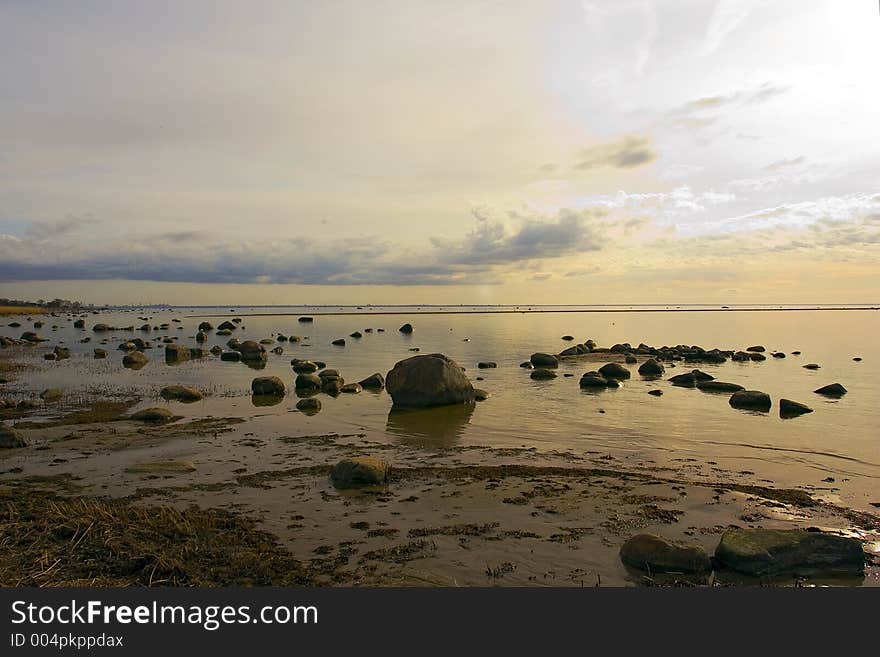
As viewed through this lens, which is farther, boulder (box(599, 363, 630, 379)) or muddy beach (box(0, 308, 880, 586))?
boulder (box(599, 363, 630, 379))

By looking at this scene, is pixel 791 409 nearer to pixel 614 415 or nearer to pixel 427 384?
pixel 614 415

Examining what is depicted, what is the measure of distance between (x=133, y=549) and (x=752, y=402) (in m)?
25.4

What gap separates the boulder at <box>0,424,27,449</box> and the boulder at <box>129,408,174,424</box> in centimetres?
437

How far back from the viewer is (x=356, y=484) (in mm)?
13445

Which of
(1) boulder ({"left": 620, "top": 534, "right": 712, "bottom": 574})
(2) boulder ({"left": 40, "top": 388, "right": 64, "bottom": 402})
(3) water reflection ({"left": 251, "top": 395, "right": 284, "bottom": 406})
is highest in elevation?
(1) boulder ({"left": 620, "top": 534, "right": 712, "bottom": 574})

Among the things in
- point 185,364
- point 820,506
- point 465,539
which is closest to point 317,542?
point 465,539

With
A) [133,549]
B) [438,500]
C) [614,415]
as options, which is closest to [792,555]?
[438,500]

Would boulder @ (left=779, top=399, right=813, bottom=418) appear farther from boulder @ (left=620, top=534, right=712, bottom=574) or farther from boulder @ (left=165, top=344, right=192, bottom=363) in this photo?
boulder @ (left=165, top=344, right=192, bottom=363)

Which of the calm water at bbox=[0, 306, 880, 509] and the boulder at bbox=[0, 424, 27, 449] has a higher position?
the boulder at bbox=[0, 424, 27, 449]

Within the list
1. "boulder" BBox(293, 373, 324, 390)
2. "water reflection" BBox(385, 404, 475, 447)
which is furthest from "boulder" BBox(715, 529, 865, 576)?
"boulder" BBox(293, 373, 324, 390)

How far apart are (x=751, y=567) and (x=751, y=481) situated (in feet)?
20.9

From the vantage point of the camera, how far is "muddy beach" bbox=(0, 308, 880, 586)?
871cm

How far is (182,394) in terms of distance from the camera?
27.1 m

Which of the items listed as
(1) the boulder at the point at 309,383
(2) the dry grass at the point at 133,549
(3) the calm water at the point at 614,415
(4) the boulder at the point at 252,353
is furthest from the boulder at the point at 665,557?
(4) the boulder at the point at 252,353
